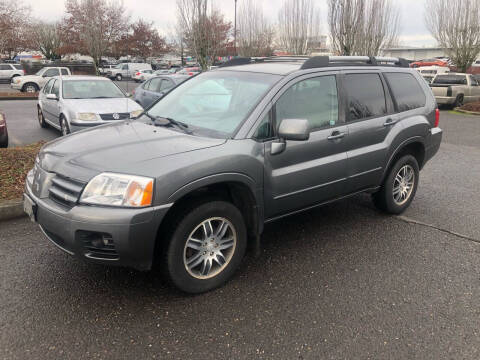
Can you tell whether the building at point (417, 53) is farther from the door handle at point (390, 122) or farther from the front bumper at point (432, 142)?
the door handle at point (390, 122)

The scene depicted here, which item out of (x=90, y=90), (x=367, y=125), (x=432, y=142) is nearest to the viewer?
(x=367, y=125)

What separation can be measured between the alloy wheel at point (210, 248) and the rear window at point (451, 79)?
57.1 ft

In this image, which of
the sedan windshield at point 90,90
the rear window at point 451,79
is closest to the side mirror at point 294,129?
the sedan windshield at point 90,90

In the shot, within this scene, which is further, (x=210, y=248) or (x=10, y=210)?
(x=10, y=210)

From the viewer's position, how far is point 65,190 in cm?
287

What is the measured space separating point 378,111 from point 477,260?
1783mm

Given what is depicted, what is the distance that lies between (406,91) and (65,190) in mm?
3912

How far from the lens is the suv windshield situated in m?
3.43

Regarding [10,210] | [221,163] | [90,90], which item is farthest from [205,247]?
[90,90]

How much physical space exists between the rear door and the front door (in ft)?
0.50

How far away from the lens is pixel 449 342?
2.65 m

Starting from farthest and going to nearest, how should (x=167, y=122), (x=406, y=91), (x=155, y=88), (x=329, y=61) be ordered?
(x=155, y=88) → (x=406, y=91) → (x=329, y=61) → (x=167, y=122)

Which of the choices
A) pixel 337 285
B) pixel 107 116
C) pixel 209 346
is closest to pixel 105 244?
pixel 209 346

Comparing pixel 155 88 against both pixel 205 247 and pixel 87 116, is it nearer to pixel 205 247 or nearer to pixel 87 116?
pixel 87 116
